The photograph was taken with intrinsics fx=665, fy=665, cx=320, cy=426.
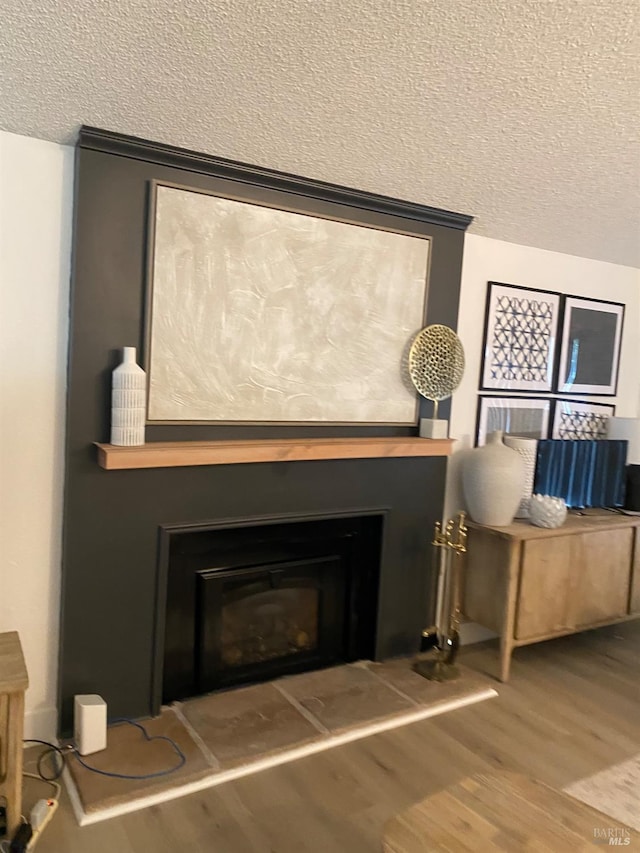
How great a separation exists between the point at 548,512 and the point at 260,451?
4.68ft

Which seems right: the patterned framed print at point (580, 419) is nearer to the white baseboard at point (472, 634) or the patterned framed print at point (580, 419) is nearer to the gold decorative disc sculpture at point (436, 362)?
the gold decorative disc sculpture at point (436, 362)

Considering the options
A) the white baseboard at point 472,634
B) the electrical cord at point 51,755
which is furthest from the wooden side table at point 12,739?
the white baseboard at point 472,634

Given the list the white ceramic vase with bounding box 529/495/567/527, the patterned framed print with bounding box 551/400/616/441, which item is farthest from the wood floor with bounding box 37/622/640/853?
the patterned framed print with bounding box 551/400/616/441

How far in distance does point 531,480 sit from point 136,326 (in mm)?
2091

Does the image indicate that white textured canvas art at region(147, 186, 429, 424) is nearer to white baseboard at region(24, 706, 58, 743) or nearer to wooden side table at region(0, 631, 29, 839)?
wooden side table at region(0, 631, 29, 839)

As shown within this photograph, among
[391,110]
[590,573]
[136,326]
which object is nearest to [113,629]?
[136,326]

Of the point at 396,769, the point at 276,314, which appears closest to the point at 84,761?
the point at 396,769

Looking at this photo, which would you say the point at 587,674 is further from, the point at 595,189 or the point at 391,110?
the point at 391,110

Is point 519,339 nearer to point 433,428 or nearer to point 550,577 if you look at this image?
point 433,428

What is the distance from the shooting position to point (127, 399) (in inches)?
86.9

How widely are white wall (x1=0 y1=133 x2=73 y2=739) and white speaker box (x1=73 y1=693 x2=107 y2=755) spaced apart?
0.62ft

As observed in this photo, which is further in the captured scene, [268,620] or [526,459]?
[526,459]

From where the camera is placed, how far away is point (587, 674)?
3148 mm

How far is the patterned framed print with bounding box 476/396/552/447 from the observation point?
3320mm
